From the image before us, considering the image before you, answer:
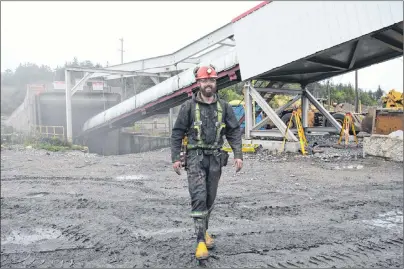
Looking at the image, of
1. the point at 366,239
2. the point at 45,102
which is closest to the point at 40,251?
the point at 366,239

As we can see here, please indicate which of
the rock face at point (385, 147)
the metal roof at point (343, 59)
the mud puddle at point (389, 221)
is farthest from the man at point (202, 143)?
the rock face at point (385, 147)

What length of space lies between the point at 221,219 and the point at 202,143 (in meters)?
1.51

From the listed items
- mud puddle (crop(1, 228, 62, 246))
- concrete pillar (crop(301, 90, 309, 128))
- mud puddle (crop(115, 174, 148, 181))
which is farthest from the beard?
concrete pillar (crop(301, 90, 309, 128))

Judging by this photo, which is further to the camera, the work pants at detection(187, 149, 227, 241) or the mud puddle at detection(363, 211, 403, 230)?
the mud puddle at detection(363, 211, 403, 230)

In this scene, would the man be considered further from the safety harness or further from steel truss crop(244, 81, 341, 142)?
steel truss crop(244, 81, 341, 142)

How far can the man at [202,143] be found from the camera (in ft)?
10.8

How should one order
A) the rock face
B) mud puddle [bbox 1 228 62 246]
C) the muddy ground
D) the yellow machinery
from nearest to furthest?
1. the muddy ground
2. mud puddle [bbox 1 228 62 246]
3. the rock face
4. the yellow machinery

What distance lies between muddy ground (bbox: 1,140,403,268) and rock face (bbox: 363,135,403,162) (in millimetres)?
732

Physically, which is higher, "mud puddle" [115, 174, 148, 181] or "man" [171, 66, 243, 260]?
A: "man" [171, 66, 243, 260]

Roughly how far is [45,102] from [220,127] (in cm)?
1942

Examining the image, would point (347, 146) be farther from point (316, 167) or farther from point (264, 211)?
point (264, 211)

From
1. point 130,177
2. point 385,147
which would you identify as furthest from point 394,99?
point 130,177

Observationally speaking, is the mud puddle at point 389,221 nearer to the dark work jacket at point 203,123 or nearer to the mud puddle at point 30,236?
the dark work jacket at point 203,123

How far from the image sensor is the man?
3.29 m
